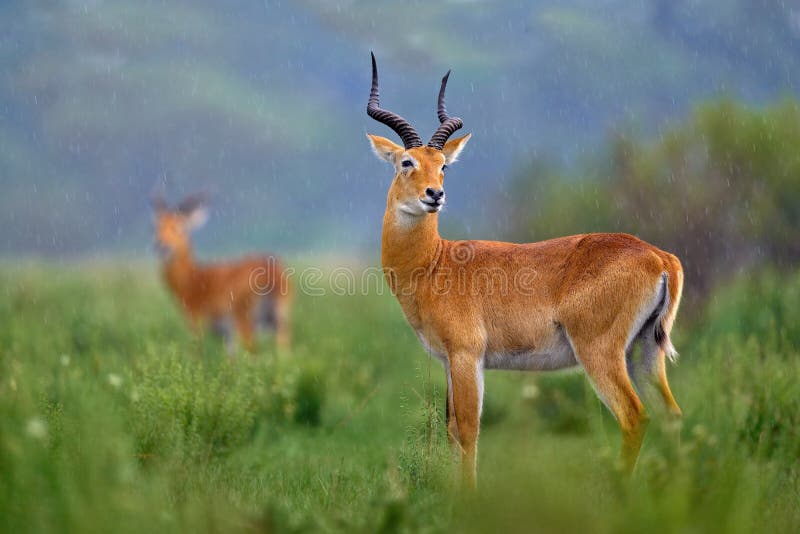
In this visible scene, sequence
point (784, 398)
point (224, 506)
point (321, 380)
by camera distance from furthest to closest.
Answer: point (321, 380)
point (784, 398)
point (224, 506)

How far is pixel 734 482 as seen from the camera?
12.4ft

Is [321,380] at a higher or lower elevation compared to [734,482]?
lower

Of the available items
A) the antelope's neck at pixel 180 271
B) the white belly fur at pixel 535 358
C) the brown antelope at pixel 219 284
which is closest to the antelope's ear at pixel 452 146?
the white belly fur at pixel 535 358

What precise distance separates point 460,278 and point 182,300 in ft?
27.6

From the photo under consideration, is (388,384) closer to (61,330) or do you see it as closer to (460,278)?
(460,278)

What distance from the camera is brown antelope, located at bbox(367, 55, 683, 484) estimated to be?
5992 millimetres

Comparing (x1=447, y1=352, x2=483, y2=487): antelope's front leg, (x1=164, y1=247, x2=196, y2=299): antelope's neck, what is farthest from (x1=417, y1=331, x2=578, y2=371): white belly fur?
(x1=164, y1=247, x2=196, y2=299): antelope's neck

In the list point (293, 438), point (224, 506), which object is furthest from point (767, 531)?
point (293, 438)

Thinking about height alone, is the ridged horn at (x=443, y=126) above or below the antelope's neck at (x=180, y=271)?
above

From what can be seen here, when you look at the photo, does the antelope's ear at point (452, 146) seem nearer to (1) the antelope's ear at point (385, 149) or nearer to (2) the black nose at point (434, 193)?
(1) the antelope's ear at point (385, 149)

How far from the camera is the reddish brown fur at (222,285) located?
535 inches

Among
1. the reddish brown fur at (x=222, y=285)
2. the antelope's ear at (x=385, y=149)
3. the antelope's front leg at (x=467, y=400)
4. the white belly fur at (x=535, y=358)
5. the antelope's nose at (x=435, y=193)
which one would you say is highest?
the antelope's ear at (x=385, y=149)

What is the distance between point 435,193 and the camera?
6254mm

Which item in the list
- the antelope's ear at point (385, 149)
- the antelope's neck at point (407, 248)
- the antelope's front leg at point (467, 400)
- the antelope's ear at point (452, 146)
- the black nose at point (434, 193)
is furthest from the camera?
the antelope's ear at point (452, 146)
